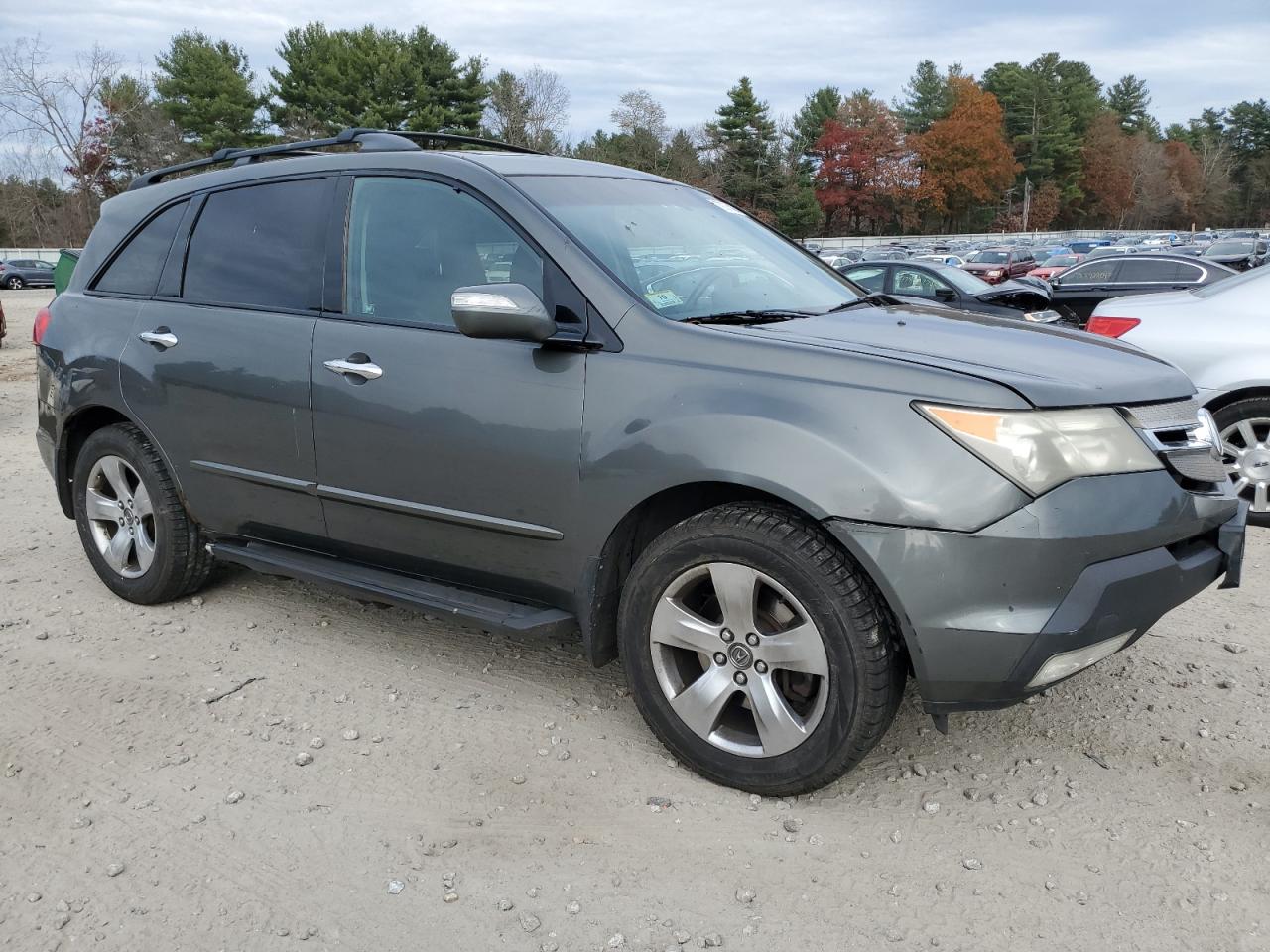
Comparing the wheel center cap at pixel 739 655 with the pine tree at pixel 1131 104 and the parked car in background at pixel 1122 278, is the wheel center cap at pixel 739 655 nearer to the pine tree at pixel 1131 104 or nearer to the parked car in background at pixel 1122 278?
the parked car in background at pixel 1122 278

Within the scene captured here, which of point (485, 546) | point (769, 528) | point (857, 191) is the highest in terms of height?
point (857, 191)

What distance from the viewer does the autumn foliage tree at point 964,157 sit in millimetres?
86812

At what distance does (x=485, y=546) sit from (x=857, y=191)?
83.8 metres

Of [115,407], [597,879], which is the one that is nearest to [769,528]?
[597,879]

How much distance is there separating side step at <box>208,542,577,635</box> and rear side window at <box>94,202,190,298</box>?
1.15 metres

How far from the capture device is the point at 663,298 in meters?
3.12

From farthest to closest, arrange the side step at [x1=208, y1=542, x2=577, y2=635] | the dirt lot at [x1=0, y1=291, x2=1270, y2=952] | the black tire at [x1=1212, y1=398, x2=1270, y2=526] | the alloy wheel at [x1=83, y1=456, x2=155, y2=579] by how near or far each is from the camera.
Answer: the black tire at [x1=1212, y1=398, x2=1270, y2=526], the alloy wheel at [x1=83, y1=456, x2=155, y2=579], the side step at [x1=208, y1=542, x2=577, y2=635], the dirt lot at [x1=0, y1=291, x2=1270, y2=952]

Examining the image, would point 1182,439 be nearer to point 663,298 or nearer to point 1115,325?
point 663,298

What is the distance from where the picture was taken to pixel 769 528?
271 cm

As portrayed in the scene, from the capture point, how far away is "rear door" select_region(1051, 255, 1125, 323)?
13.7 metres

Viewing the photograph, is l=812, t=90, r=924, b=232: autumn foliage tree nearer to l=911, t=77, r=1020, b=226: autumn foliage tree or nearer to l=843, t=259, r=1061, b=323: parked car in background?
l=911, t=77, r=1020, b=226: autumn foliage tree

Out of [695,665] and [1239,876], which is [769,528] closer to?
[695,665]

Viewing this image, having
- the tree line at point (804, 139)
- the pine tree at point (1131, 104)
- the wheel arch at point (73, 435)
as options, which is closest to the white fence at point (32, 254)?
the tree line at point (804, 139)

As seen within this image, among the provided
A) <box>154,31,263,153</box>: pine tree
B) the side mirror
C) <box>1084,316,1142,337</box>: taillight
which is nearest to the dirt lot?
the side mirror
